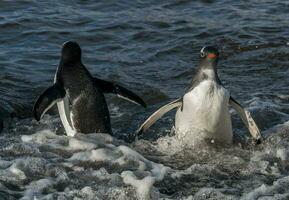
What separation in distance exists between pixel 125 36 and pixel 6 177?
620 cm

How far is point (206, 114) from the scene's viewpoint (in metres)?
7.04

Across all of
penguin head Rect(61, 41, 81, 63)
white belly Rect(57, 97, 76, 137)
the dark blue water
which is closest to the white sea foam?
white belly Rect(57, 97, 76, 137)

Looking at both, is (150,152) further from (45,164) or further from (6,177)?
(6,177)

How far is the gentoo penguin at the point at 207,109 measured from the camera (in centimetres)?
698

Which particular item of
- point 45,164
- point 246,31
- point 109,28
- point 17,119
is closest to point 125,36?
point 109,28

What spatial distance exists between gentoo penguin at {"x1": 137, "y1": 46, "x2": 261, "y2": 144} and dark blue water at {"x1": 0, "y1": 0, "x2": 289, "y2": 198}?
15.6 inches

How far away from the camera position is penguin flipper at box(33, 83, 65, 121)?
267 inches

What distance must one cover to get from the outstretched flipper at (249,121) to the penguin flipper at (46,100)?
178cm

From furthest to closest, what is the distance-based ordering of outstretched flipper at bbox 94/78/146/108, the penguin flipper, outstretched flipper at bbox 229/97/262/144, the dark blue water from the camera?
the dark blue water, outstretched flipper at bbox 94/78/146/108, outstretched flipper at bbox 229/97/262/144, the penguin flipper

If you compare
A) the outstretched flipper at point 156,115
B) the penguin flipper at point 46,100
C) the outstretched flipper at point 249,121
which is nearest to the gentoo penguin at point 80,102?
the penguin flipper at point 46,100

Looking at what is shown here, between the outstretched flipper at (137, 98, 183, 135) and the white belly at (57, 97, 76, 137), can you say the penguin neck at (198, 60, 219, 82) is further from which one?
the white belly at (57, 97, 76, 137)

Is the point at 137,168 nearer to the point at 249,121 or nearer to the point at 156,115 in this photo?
the point at 156,115

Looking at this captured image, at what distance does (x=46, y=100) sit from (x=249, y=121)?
2.09 metres

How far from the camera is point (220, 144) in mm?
7148
